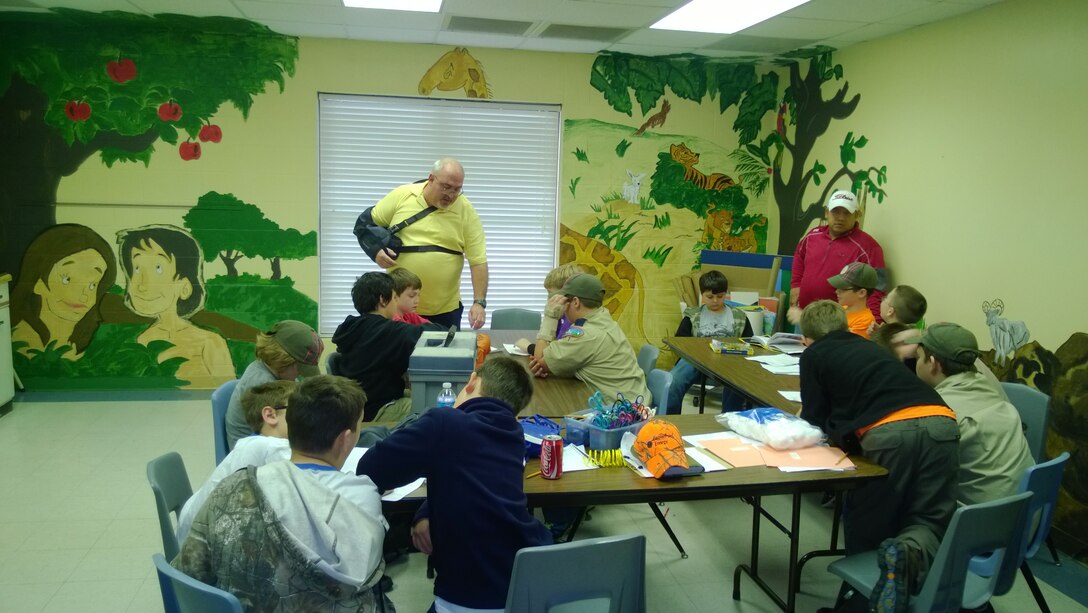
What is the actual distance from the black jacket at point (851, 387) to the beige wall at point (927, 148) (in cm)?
168

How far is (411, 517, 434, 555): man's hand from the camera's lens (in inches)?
83.2

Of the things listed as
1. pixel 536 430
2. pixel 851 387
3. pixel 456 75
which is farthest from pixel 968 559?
pixel 456 75

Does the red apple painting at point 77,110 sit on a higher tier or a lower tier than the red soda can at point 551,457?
higher

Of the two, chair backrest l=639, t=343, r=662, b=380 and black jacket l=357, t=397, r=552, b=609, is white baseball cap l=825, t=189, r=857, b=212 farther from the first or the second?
black jacket l=357, t=397, r=552, b=609

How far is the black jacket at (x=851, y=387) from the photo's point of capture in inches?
105

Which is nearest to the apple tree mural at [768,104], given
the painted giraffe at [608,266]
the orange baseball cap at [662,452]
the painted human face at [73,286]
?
the painted giraffe at [608,266]

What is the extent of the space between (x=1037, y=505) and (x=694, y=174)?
4337mm

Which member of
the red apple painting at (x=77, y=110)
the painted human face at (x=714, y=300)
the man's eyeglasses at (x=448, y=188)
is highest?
the red apple painting at (x=77, y=110)

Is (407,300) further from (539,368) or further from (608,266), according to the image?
(608,266)

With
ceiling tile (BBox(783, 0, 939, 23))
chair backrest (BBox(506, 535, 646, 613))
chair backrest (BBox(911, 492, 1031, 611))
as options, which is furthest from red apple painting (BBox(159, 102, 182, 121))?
chair backrest (BBox(911, 492, 1031, 611))

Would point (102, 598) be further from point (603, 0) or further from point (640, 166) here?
point (640, 166)

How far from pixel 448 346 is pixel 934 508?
1867 mm

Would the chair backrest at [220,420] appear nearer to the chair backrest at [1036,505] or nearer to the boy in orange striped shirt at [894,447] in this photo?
the boy in orange striped shirt at [894,447]

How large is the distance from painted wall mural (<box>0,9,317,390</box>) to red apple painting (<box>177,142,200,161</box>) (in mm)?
11
